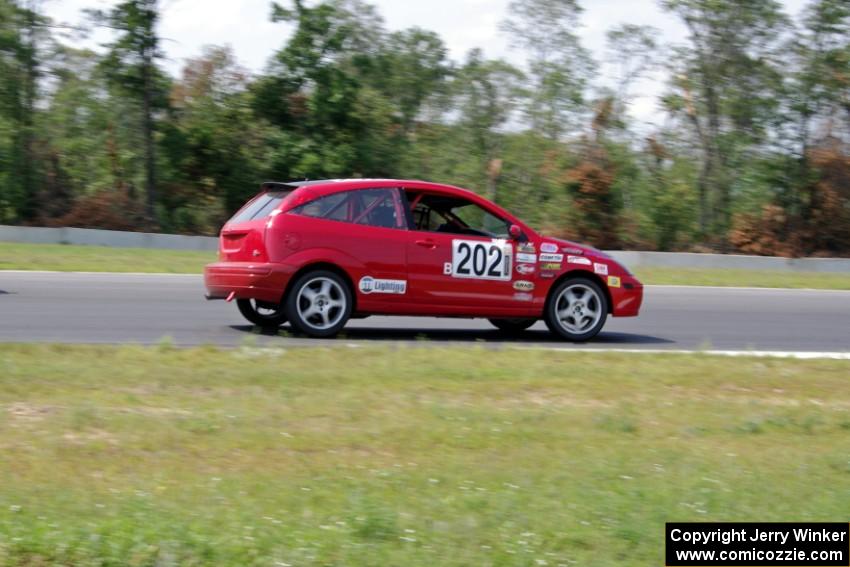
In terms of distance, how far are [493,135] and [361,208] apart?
25814 millimetres

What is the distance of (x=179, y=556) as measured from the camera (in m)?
4.75

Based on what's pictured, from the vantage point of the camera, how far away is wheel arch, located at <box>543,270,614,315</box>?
1251cm

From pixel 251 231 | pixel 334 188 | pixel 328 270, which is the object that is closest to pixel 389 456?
pixel 328 270

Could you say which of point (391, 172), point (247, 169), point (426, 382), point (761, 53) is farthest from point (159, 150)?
point (426, 382)

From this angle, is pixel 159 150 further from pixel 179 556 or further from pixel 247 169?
pixel 179 556

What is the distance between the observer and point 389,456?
658 cm

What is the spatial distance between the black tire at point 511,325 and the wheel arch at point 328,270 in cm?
222

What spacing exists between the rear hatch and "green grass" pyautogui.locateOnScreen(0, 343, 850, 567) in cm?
194

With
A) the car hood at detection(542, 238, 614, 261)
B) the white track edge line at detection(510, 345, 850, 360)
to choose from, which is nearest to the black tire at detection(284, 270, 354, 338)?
the white track edge line at detection(510, 345, 850, 360)

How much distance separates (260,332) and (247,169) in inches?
909

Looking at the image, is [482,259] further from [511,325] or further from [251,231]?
[251,231]

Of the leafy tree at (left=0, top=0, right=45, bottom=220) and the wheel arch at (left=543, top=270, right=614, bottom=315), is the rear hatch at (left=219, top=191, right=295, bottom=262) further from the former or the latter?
the leafy tree at (left=0, top=0, right=45, bottom=220)

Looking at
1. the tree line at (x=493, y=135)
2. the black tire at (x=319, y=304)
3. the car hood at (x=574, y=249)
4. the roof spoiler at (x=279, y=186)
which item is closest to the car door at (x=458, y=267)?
the car hood at (x=574, y=249)

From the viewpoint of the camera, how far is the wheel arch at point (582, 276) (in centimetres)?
1251
